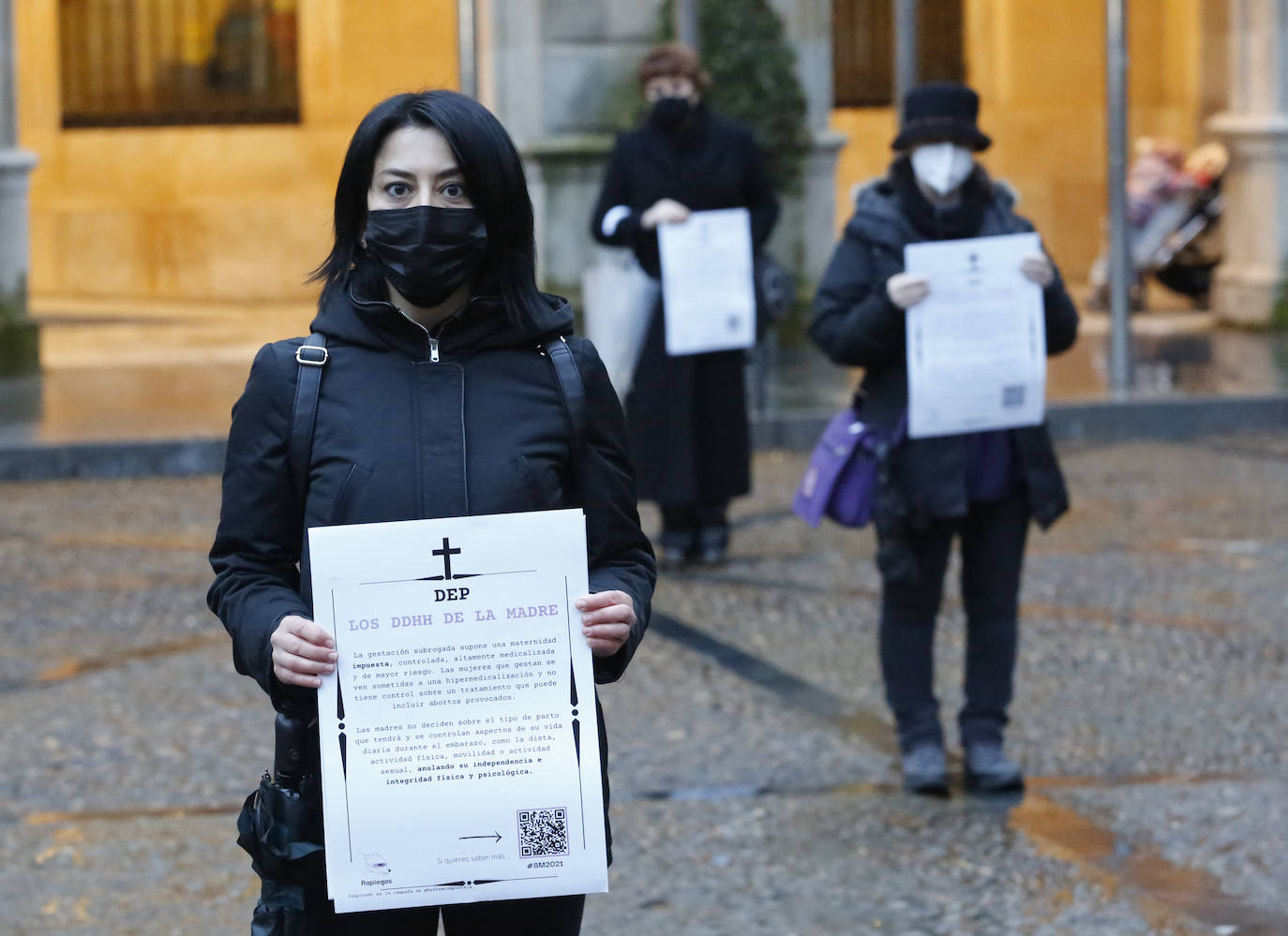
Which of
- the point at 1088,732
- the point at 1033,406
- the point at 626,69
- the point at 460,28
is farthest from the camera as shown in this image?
the point at 626,69

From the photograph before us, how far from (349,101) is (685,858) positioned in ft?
47.1

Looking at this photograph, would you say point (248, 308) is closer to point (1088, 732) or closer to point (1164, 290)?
point (1164, 290)

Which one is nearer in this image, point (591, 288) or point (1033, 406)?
point (1033, 406)

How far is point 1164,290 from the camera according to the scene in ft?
57.7

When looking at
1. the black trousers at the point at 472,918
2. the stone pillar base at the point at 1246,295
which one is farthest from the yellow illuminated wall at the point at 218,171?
the black trousers at the point at 472,918

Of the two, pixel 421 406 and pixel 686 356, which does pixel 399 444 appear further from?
pixel 686 356

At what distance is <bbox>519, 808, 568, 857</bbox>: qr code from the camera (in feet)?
8.38

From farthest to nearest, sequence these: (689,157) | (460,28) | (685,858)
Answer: (460,28) < (689,157) < (685,858)

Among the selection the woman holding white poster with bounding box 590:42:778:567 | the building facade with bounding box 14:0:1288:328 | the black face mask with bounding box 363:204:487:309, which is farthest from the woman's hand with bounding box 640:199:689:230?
the building facade with bounding box 14:0:1288:328

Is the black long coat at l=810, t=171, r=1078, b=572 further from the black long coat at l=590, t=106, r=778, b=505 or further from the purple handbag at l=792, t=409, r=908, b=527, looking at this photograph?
the black long coat at l=590, t=106, r=778, b=505

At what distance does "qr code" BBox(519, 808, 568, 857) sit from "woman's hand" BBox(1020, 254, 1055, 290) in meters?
2.84

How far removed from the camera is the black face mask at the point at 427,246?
266 cm

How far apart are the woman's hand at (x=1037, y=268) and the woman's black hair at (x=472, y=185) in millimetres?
2491

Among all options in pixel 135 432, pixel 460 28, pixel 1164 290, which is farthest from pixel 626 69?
pixel 1164 290
